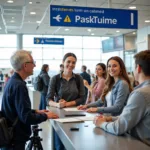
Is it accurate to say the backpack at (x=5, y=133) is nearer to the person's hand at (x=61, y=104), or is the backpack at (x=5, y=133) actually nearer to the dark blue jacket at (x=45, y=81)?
the person's hand at (x=61, y=104)

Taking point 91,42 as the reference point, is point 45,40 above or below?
below

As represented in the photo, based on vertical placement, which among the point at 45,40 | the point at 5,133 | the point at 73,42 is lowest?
the point at 5,133

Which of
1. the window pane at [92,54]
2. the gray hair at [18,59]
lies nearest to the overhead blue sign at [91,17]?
the gray hair at [18,59]

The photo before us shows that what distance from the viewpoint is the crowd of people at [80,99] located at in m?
1.50

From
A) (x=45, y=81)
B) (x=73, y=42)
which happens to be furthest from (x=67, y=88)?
(x=73, y=42)

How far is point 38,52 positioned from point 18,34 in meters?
1.73

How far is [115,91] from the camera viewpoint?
7.89 ft

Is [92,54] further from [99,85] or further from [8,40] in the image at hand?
[99,85]

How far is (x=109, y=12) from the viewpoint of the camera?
5.56 metres

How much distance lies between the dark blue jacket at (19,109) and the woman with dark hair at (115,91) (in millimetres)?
656

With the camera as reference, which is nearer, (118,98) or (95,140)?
(95,140)

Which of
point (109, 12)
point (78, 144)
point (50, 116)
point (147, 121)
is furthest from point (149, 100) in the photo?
point (109, 12)

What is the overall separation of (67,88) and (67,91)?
0.11ft

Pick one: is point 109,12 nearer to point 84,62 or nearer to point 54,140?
point 54,140
